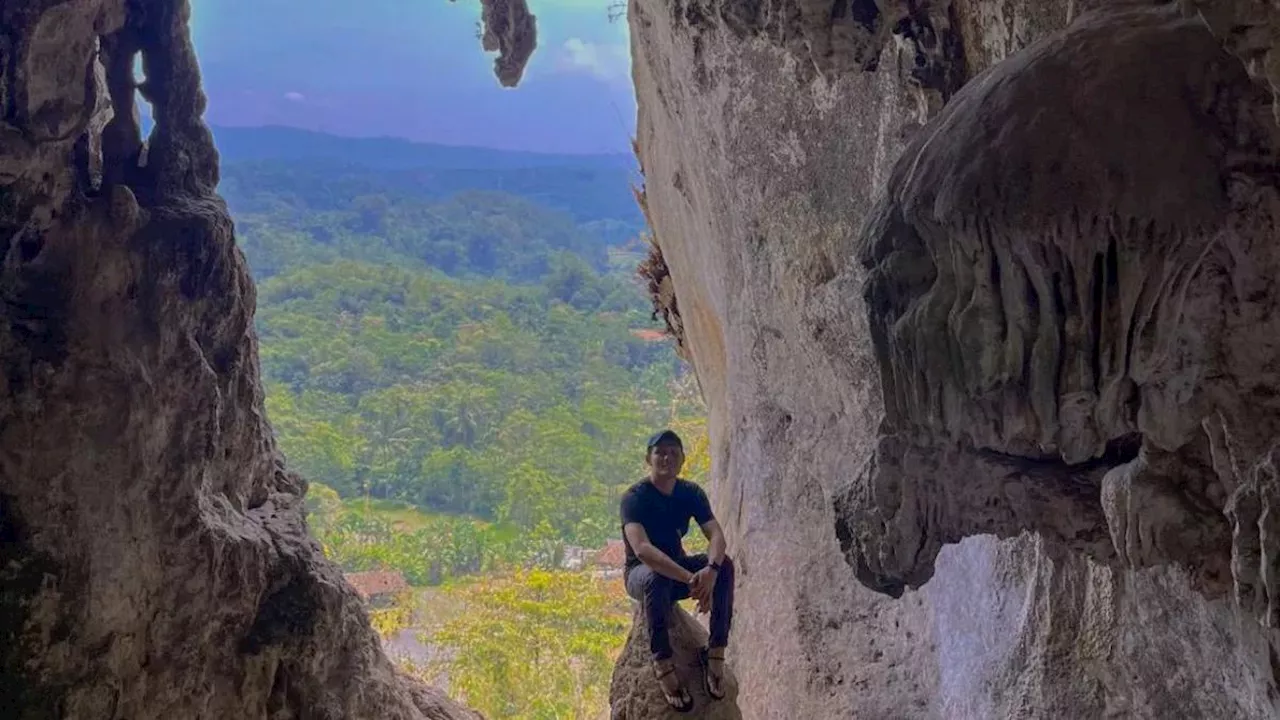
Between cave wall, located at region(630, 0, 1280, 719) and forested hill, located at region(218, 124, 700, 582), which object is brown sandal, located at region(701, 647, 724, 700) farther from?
forested hill, located at region(218, 124, 700, 582)

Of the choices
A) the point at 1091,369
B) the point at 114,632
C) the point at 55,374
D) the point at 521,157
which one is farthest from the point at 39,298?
the point at 521,157

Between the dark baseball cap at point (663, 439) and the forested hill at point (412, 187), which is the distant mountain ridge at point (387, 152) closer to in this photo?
the forested hill at point (412, 187)

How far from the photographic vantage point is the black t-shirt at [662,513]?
13.6ft

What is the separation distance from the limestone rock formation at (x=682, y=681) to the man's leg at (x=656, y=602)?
8 centimetres

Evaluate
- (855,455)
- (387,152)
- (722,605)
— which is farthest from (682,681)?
(387,152)

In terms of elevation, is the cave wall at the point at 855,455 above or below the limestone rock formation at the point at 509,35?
below

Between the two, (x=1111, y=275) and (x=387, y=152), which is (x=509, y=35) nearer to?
(x=1111, y=275)

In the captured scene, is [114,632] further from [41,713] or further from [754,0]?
[754,0]

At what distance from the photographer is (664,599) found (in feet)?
13.2

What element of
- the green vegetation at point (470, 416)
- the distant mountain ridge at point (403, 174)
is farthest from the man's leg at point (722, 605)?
the distant mountain ridge at point (403, 174)

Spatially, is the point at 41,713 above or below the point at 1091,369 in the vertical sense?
below

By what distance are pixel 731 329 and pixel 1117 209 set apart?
12.8ft

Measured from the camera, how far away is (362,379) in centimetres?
2062

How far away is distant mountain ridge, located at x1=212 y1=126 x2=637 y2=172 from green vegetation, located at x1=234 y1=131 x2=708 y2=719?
64.5 ft
